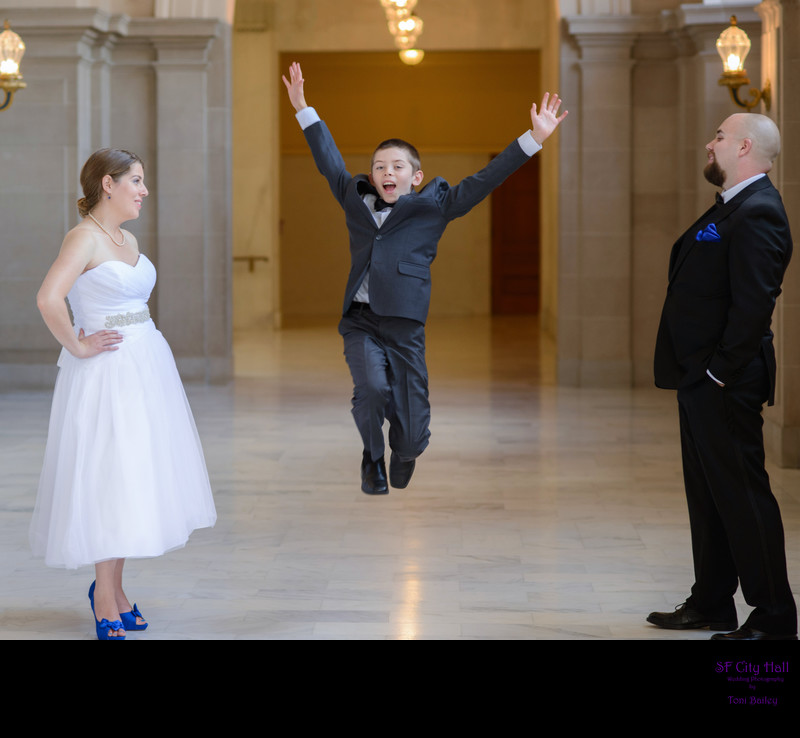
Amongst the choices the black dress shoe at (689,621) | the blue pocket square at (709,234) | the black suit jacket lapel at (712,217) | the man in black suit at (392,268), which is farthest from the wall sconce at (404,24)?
the black dress shoe at (689,621)

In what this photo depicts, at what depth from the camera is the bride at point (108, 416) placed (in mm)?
4410

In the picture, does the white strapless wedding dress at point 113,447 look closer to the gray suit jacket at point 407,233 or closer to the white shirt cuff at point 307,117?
the gray suit jacket at point 407,233

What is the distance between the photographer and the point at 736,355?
423cm

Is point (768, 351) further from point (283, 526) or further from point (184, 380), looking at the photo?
point (184, 380)

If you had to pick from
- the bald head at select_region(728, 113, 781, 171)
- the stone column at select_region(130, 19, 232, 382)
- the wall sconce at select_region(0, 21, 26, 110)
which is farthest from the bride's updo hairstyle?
the stone column at select_region(130, 19, 232, 382)

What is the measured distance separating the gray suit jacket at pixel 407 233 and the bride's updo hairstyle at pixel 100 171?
0.90m

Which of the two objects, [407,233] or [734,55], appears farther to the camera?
[734,55]

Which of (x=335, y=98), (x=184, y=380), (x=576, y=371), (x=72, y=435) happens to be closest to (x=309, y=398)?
(x=184, y=380)

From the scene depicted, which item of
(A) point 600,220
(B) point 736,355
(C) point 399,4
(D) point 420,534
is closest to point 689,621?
(B) point 736,355

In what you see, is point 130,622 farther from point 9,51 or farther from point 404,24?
point 404,24

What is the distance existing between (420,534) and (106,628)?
87.6 inches

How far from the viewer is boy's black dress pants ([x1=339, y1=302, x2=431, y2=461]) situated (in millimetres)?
5055

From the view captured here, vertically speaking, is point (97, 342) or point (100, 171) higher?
point (100, 171)

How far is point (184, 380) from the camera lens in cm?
1283
